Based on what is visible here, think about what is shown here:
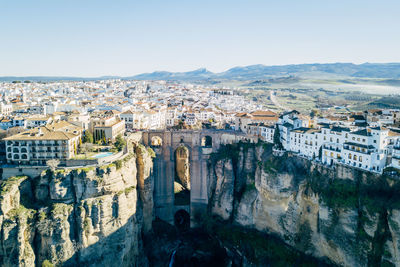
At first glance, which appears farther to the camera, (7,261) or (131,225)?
(131,225)

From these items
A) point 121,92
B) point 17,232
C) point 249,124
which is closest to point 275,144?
point 249,124

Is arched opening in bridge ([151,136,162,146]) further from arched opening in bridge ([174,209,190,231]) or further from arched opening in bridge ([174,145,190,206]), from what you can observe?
arched opening in bridge ([174,209,190,231])

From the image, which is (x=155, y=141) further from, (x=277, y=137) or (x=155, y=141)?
(x=277, y=137)

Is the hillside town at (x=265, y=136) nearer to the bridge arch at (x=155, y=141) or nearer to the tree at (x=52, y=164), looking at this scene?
the tree at (x=52, y=164)

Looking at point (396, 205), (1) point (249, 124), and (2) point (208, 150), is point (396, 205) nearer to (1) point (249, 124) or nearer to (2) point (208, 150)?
(1) point (249, 124)

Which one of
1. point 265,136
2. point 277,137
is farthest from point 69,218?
point 265,136

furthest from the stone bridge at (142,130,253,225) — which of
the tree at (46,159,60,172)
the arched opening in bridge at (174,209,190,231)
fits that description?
the tree at (46,159,60,172)
